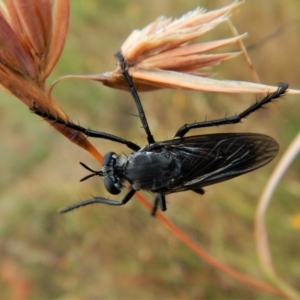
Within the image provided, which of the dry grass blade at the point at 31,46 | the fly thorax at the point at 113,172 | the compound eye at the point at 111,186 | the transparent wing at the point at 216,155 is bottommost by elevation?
the dry grass blade at the point at 31,46

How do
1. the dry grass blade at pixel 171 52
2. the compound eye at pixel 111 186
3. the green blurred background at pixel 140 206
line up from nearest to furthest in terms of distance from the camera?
the dry grass blade at pixel 171 52
the compound eye at pixel 111 186
the green blurred background at pixel 140 206

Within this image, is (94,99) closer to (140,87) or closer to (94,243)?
(94,243)

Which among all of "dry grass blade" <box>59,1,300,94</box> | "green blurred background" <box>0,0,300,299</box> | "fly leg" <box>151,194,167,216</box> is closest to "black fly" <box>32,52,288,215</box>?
"fly leg" <box>151,194,167,216</box>

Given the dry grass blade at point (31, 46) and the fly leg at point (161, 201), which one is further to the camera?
the fly leg at point (161, 201)

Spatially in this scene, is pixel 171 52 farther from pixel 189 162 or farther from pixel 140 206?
pixel 140 206

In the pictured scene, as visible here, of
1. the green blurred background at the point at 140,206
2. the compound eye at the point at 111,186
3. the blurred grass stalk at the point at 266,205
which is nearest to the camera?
the blurred grass stalk at the point at 266,205

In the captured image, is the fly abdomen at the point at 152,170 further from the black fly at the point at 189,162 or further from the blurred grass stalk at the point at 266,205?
the blurred grass stalk at the point at 266,205

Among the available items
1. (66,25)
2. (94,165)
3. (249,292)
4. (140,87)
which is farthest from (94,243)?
(66,25)

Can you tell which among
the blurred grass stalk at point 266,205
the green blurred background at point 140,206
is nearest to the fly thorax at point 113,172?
the blurred grass stalk at point 266,205
